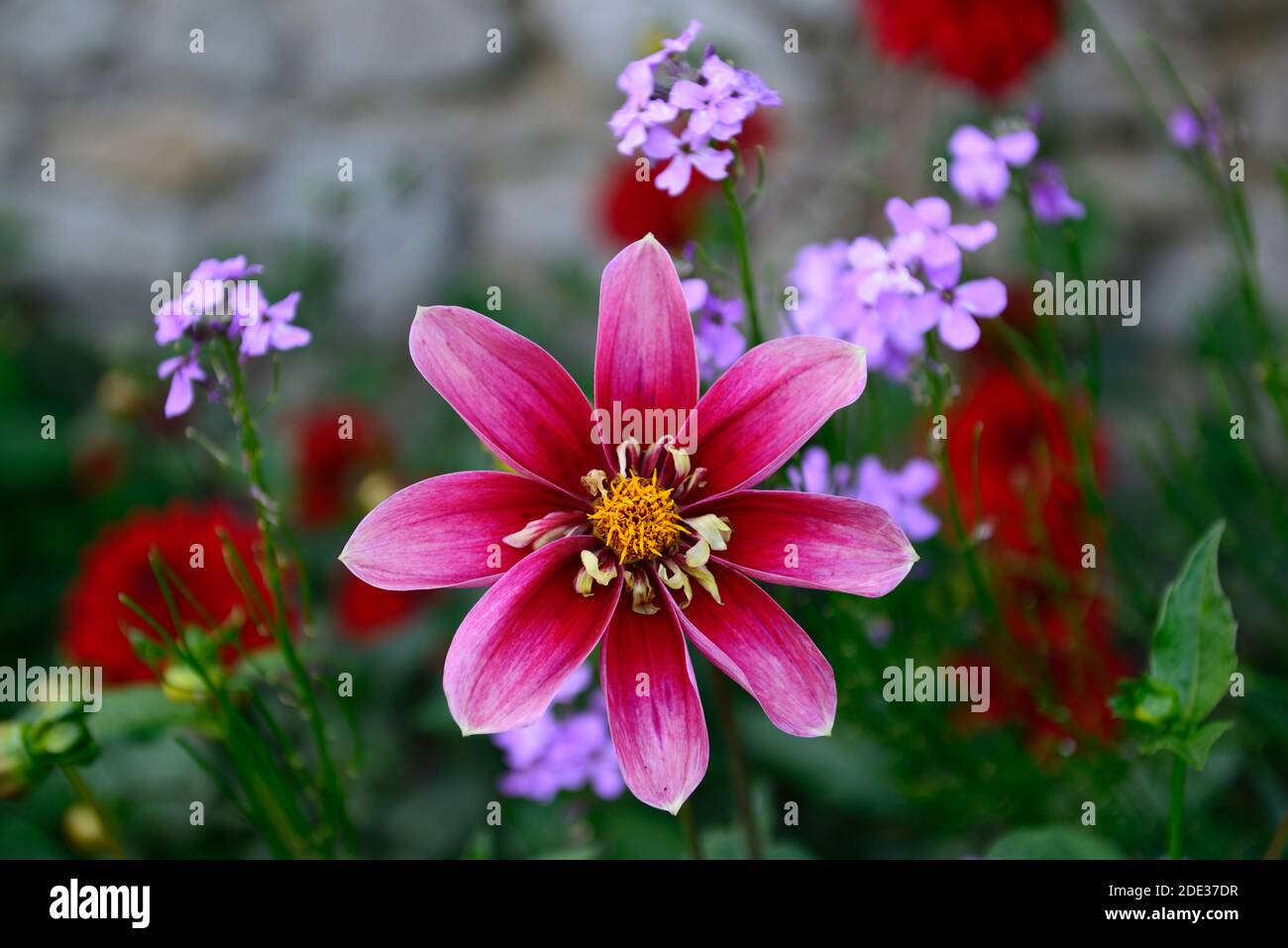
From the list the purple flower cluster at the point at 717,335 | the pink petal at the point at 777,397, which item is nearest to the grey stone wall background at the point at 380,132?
the purple flower cluster at the point at 717,335

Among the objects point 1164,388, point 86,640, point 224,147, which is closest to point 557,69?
point 224,147

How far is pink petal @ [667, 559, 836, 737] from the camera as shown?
426mm

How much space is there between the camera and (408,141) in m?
1.57

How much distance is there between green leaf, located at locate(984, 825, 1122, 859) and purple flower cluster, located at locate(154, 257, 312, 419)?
1.26ft

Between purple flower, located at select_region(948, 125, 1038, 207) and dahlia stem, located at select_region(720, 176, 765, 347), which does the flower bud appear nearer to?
dahlia stem, located at select_region(720, 176, 765, 347)

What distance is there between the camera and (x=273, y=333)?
48cm

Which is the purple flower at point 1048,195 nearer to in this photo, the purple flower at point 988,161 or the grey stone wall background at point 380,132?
the purple flower at point 988,161

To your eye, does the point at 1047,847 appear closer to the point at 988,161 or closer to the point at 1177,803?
the point at 1177,803

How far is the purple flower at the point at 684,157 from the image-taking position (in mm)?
453

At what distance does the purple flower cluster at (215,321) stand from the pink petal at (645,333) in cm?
12

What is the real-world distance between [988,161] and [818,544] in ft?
0.73

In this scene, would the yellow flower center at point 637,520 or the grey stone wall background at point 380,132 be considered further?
the grey stone wall background at point 380,132

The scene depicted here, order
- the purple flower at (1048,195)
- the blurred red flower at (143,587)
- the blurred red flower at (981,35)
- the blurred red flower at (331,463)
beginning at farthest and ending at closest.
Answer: the blurred red flower at (331,463) → the blurred red flower at (981,35) → the blurred red flower at (143,587) → the purple flower at (1048,195)
